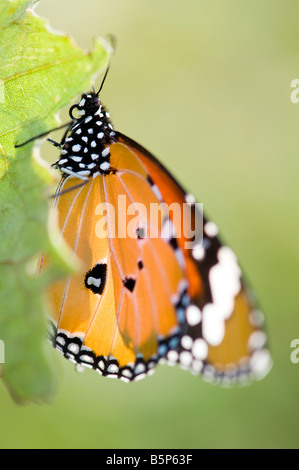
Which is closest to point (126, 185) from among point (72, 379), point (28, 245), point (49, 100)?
point (49, 100)

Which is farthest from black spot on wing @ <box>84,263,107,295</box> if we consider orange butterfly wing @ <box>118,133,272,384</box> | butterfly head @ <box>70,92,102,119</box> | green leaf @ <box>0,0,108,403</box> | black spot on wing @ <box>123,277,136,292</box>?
green leaf @ <box>0,0,108,403</box>

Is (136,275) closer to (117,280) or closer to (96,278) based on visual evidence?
(117,280)

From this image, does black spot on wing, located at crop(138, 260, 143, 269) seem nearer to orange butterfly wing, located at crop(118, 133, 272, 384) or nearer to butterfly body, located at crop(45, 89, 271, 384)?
butterfly body, located at crop(45, 89, 271, 384)

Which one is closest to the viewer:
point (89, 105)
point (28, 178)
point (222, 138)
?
point (28, 178)

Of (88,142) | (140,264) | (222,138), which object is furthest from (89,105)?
(222,138)

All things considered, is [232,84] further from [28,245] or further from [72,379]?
[28,245]

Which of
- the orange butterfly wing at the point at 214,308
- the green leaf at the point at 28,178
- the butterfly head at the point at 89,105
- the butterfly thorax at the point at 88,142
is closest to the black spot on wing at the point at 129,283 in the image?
the orange butterfly wing at the point at 214,308
